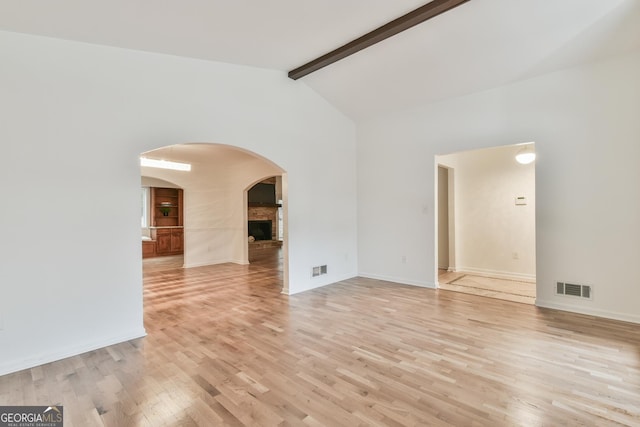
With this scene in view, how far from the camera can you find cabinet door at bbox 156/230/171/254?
33.1 ft

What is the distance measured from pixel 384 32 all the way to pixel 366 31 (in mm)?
236

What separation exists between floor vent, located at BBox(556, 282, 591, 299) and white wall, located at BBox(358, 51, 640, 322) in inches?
2.6

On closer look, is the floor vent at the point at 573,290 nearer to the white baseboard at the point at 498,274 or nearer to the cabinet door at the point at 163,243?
the white baseboard at the point at 498,274

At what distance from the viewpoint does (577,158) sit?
157 inches

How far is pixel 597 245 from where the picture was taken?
12.7ft

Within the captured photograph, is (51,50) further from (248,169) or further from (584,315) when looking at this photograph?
(584,315)

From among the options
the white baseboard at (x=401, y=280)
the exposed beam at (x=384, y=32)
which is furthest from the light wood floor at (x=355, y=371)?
the exposed beam at (x=384, y=32)

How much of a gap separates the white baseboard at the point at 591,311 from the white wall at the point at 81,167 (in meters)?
4.90

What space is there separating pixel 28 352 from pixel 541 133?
21.1 ft

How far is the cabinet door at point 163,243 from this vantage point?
10102 millimetres

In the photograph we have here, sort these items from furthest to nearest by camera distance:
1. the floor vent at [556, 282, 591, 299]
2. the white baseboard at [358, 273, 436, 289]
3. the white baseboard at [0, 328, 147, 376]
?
the white baseboard at [358, 273, 436, 289] < the floor vent at [556, 282, 591, 299] < the white baseboard at [0, 328, 147, 376]

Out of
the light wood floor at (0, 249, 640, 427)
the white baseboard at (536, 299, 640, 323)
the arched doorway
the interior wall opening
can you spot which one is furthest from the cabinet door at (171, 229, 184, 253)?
the white baseboard at (536, 299, 640, 323)

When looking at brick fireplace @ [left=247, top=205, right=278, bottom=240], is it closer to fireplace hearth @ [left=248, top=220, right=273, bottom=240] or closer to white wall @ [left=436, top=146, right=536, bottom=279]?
fireplace hearth @ [left=248, top=220, right=273, bottom=240]

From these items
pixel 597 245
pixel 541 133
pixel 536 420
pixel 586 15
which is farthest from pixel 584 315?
pixel 586 15
